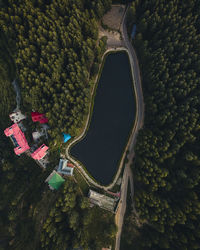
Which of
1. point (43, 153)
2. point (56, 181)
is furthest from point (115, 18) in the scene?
point (56, 181)

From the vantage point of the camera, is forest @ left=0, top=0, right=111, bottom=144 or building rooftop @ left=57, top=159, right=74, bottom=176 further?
building rooftop @ left=57, top=159, right=74, bottom=176

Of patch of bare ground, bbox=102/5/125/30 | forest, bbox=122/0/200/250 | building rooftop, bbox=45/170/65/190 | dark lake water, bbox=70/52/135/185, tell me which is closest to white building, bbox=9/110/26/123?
dark lake water, bbox=70/52/135/185

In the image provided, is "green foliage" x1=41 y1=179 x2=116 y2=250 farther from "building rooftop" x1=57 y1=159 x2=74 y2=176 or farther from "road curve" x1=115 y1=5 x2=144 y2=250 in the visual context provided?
"road curve" x1=115 y1=5 x2=144 y2=250

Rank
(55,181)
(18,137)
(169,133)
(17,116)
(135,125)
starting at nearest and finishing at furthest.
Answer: (169,133) < (55,181) < (18,137) < (17,116) < (135,125)

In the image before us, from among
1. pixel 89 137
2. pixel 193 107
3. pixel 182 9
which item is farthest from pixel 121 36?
pixel 89 137

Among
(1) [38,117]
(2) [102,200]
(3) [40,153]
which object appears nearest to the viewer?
(3) [40,153]

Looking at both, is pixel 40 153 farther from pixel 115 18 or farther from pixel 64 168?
pixel 115 18

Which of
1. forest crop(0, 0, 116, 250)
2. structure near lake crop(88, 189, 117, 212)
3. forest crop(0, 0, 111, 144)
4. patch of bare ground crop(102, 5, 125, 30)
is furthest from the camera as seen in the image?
patch of bare ground crop(102, 5, 125, 30)
